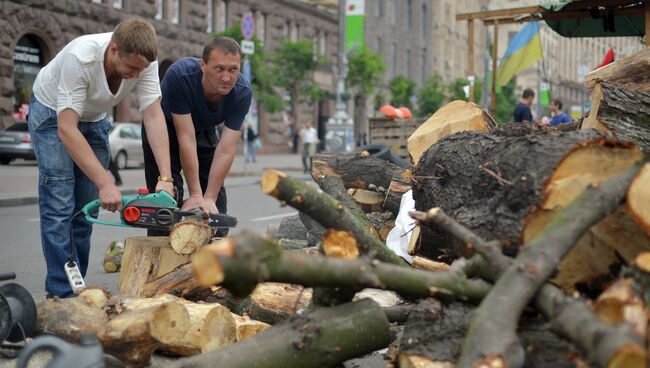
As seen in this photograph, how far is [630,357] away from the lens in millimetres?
2650

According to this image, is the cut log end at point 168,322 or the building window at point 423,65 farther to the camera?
the building window at point 423,65

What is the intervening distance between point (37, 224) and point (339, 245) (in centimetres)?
901

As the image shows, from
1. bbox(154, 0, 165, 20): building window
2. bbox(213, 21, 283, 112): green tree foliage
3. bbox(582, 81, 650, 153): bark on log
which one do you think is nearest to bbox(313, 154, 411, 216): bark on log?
bbox(582, 81, 650, 153): bark on log

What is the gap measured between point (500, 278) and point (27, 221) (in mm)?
9974

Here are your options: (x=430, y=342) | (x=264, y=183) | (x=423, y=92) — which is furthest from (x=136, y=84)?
(x=423, y=92)

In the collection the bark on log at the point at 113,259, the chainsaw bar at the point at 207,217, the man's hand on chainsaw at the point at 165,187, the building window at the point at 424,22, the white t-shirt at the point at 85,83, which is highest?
the building window at the point at 424,22

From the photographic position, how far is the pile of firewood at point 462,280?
117 inches

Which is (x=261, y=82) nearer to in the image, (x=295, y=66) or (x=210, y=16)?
(x=295, y=66)

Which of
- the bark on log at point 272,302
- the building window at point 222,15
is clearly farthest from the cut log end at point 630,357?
the building window at point 222,15

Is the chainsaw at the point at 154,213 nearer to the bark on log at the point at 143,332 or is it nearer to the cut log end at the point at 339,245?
the bark on log at the point at 143,332

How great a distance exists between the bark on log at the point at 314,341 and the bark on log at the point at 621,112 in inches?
85.2

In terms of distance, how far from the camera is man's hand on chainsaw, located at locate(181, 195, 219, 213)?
5785mm

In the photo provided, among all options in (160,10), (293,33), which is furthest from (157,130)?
(293,33)

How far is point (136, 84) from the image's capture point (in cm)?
577
